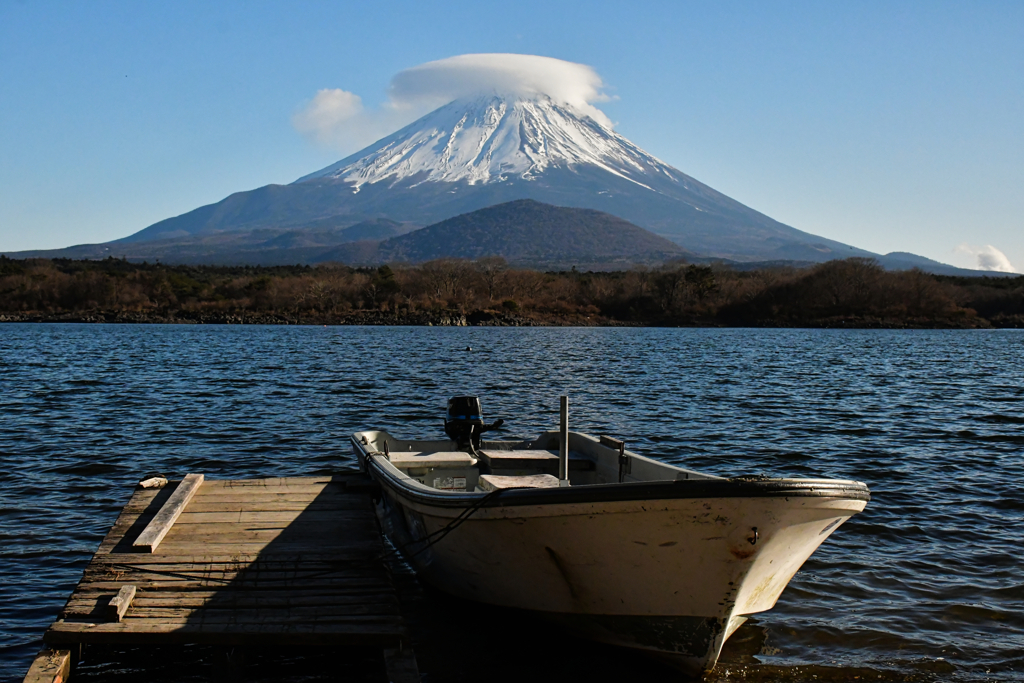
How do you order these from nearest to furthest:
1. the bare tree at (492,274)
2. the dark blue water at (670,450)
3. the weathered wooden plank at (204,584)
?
the weathered wooden plank at (204,584)
the dark blue water at (670,450)
the bare tree at (492,274)

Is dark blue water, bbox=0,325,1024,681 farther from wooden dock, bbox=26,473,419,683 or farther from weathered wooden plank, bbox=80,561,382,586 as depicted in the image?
weathered wooden plank, bbox=80,561,382,586

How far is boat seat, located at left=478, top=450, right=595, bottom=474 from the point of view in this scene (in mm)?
10680

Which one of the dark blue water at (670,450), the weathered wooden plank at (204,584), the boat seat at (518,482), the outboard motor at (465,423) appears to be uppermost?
the outboard motor at (465,423)

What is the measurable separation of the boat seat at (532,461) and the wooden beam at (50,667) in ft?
16.7

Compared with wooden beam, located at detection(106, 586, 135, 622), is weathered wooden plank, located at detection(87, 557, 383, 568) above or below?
above

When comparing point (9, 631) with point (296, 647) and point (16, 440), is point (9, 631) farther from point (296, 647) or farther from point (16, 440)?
point (16, 440)

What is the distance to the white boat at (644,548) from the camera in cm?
643

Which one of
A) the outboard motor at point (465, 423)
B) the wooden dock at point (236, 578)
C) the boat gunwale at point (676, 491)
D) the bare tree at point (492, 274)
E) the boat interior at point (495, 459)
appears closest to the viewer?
the boat gunwale at point (676, 491)

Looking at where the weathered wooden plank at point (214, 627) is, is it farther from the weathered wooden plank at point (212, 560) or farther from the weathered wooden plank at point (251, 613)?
the weathered wooden plank at point (212, 560)

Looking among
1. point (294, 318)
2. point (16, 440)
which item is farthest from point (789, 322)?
point (16, 440)

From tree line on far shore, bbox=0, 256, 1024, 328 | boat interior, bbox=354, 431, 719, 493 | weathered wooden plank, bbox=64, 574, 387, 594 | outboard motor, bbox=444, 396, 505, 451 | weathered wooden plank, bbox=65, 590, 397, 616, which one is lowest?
Result: weathered wooden plank, bbox=65, 590, 397, 616

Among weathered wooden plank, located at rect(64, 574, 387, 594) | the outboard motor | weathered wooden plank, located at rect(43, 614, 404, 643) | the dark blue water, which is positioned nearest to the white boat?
the dark blue water

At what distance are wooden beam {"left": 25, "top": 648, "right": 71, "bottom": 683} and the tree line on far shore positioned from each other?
100474 mm

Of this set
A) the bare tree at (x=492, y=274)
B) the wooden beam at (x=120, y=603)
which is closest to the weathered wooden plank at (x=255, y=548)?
the wooden beam at (x=120, y=603)
